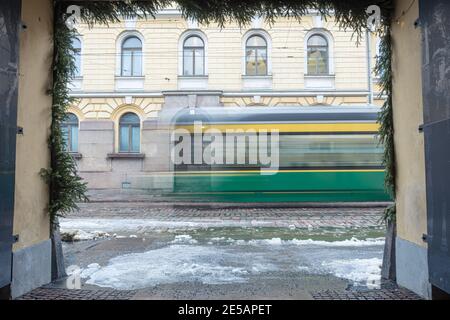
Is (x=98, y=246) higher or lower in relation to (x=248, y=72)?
lower

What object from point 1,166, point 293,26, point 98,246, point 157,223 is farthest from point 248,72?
point 1,166

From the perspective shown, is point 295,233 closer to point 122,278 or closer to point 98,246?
point 98,246

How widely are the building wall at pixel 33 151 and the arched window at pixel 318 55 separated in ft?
64.3

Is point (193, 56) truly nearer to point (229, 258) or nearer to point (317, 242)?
point (317, 242)

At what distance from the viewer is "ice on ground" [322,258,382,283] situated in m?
5.98

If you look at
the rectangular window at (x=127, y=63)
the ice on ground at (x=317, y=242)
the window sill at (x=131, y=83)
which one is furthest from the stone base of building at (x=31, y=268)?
the rectangular window at (x=127, y=63)

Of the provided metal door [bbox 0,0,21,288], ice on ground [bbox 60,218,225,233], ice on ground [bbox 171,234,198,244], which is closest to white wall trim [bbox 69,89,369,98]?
ice on ground [bbox 60,218,225,233]

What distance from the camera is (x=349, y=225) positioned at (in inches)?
447

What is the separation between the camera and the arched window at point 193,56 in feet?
78.4

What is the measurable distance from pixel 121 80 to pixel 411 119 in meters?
20.5

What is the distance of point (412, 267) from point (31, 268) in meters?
4.28

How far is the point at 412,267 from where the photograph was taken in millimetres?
5164

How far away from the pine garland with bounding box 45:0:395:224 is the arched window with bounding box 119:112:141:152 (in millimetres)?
18251

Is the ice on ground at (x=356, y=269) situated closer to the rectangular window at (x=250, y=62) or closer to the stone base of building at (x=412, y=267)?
the stone base of building at (x=412, y=267)
